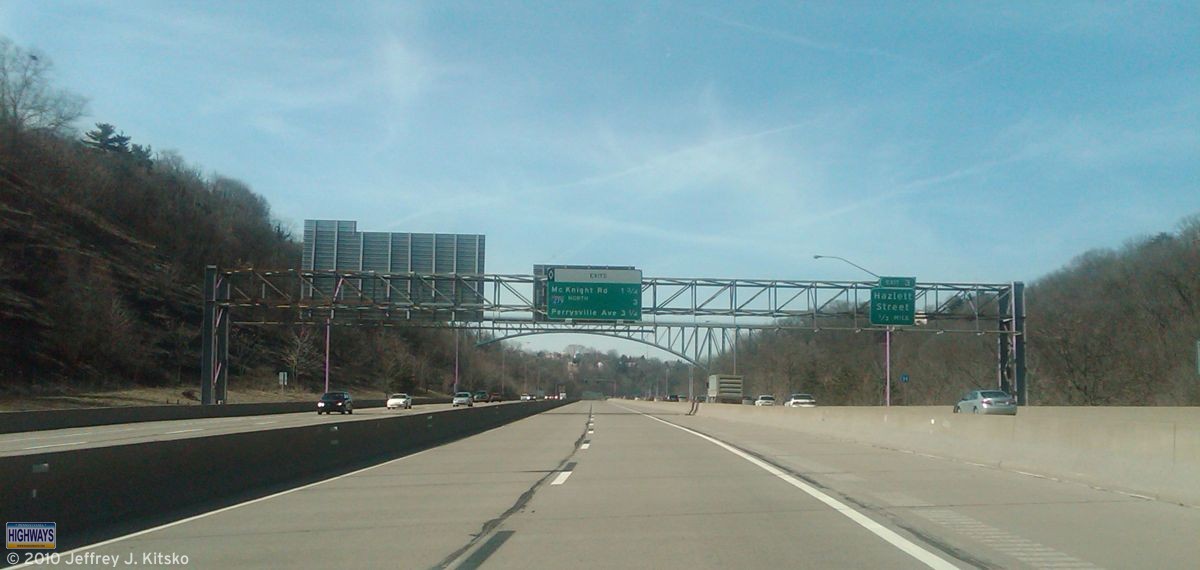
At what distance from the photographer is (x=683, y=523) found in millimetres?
11789

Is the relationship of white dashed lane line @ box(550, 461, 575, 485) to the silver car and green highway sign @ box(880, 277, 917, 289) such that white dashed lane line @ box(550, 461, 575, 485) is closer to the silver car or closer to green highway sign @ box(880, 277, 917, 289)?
the silver car

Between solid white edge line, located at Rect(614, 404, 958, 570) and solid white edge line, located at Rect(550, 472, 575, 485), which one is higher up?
solid white edge line, located at Rect(614, 404, 958, 570)

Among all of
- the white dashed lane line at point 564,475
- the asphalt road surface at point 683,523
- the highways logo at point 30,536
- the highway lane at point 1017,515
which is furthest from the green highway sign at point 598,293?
the highways logo at point 30,536

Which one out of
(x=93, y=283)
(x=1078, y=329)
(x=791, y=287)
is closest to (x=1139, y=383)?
(x=1078, y=329)

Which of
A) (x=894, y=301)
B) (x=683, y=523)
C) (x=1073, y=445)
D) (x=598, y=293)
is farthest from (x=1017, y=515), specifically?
(x=598, y=293)

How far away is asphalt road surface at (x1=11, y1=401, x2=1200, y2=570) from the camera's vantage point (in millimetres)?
9336

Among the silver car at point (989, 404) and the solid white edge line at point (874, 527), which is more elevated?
the silver car at point (989, 404)

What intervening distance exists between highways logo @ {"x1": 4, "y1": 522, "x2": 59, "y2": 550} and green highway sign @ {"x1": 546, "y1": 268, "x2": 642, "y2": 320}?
41.5 m

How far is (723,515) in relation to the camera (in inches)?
493

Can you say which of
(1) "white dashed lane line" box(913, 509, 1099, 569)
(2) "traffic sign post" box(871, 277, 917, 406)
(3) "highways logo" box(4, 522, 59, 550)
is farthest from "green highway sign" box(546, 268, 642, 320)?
(3) "highways logo" box(4, 522, 59, 550)

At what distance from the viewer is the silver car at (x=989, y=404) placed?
40531 mm

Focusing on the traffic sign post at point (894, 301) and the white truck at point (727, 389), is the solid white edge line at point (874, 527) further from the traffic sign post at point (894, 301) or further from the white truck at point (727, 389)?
the white truck at point (727, 389)

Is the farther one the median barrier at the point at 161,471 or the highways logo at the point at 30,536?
the median barrier at the point at 161,471

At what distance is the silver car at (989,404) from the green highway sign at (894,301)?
6562 mm
